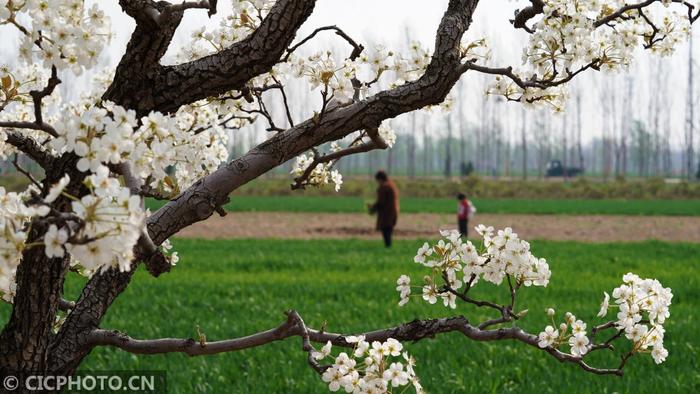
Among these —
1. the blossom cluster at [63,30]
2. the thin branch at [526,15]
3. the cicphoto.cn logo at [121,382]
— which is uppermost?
the thin branch at [526,15]

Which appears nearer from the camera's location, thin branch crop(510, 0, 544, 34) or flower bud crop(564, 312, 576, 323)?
flower bud crop(564, 312, 576, 323)

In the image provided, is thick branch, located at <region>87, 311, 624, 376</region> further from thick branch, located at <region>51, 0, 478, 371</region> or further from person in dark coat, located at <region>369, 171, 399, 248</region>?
person in dark coat, located at <region>369, 171, 399, 248</region>

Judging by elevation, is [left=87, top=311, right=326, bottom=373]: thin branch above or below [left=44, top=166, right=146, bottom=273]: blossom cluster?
below

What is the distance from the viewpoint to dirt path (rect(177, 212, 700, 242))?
23.6 m

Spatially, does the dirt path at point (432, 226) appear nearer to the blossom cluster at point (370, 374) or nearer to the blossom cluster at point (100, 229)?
the blossom cluster at point (370, 374)

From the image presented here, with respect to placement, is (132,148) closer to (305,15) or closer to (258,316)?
(305,15)

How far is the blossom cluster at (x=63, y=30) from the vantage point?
6.11ft

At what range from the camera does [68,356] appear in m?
2.75

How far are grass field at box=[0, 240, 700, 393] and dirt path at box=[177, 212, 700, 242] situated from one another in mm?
5968

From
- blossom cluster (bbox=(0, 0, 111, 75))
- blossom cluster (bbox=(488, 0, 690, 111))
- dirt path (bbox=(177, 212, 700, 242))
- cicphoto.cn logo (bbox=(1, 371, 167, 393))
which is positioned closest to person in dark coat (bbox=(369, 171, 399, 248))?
dirt path (bbox=(177, 212, 700, 242))

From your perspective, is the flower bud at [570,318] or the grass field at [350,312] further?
the grass field at [350,312]

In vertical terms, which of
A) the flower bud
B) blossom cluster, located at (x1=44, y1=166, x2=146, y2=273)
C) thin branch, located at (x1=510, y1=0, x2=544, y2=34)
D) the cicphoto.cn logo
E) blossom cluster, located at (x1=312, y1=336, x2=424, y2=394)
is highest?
thin branch, located at (x1=510, y1=0, x2=544, y2=34)

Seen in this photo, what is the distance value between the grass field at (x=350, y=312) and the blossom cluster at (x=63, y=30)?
4477mm

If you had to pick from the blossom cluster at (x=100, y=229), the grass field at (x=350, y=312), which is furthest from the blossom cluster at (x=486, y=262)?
the grass field at (x=350, y=312)
